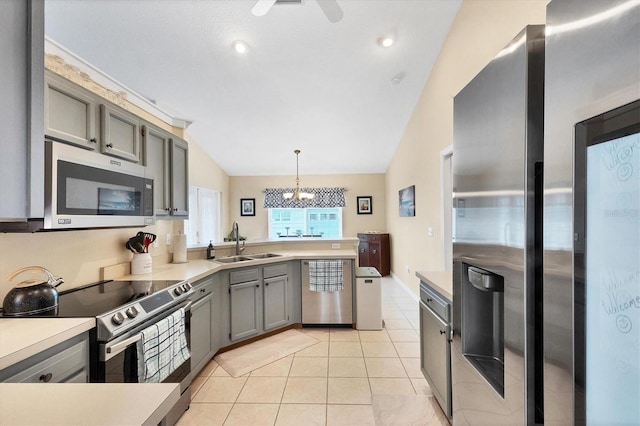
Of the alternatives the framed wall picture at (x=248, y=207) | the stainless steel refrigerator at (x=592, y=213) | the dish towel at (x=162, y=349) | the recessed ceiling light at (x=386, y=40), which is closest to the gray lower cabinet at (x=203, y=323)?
the dish towel at (x=162, y=349)

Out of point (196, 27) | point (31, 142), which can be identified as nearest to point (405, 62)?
point (196, 27)

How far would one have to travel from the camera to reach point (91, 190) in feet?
5.16

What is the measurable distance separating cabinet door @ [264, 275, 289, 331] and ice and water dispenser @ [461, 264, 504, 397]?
210 centimetres

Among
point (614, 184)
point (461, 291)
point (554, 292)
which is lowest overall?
point (461, 291)

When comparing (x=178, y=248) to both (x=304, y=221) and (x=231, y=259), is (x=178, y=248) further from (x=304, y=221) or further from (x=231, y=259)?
(x=304, y=221)

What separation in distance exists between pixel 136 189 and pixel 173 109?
2.51 metres

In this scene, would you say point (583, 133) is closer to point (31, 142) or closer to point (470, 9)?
point (31, 142)

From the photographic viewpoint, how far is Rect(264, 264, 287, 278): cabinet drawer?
9.73ft

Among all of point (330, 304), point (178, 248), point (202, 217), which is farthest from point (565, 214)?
point (202, 217)

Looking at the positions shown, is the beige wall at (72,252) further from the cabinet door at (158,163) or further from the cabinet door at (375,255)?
the cabinet door at (375,255)

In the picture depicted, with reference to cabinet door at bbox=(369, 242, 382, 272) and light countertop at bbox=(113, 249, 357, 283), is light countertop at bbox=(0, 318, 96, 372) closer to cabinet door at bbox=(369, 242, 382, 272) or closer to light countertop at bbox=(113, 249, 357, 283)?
light countertop at bbox=(113, 249, 357, 283)

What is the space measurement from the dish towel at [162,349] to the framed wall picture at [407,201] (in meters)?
3.51

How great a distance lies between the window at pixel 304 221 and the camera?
22.8 ft

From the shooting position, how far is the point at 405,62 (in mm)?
3096
